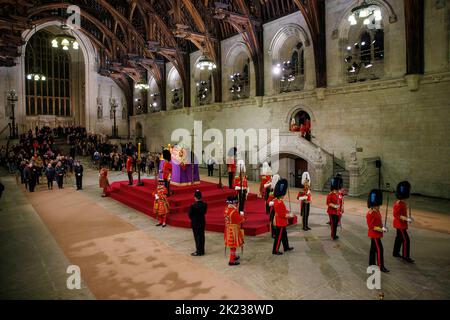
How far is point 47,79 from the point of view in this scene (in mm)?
32312

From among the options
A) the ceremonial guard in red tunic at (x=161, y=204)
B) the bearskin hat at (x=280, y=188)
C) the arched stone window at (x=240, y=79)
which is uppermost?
the arched stone window at (x=240, y=79)

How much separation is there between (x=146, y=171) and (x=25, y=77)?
66.2 feet

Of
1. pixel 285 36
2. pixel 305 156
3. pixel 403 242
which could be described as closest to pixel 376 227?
pixel 403 242

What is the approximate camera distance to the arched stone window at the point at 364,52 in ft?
45.8

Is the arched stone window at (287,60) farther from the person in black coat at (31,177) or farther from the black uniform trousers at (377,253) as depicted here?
the person in black coat at (31,177)

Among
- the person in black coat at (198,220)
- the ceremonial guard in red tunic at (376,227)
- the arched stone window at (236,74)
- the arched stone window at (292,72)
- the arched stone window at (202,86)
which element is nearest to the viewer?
the ceremonial guard in red tunic at (376,227)

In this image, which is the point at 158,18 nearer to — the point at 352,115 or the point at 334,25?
the point at 334,25

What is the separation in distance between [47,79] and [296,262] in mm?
35334

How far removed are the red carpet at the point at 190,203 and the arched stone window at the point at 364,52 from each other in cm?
855

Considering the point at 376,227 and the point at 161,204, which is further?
the point at 161,204

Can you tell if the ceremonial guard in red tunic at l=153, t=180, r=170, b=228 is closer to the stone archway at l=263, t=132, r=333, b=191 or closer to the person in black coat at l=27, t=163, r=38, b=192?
the stone archway at l=263, t=132, r=333, b=191

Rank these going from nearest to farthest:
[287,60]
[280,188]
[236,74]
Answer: [280,188] < [287,60] < [236,74]

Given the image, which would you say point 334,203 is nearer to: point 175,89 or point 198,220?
point 198,220

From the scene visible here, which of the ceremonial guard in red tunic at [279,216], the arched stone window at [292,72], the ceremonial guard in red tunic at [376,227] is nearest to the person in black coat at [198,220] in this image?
the ceremonial guard in red tunic at [279,216]
